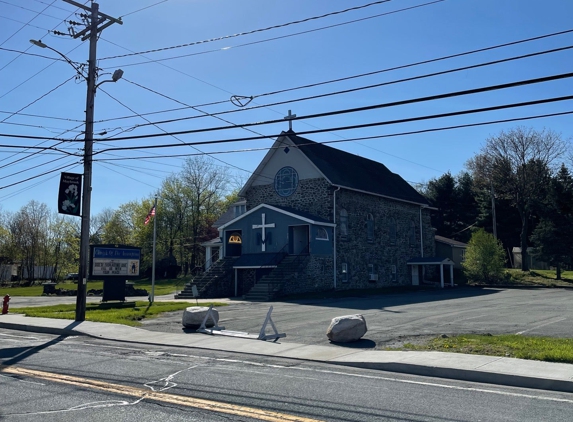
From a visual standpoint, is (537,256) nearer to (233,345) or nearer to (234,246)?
(234,246)

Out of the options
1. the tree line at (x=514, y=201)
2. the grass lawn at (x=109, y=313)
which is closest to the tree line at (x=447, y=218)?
the tree line at (x=514, y=201)

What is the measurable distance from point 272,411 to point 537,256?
→ 4344 centimetres

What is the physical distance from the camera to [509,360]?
10859mm

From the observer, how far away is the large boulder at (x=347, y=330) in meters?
13.9

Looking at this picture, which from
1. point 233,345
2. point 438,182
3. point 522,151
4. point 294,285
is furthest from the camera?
point 438,182

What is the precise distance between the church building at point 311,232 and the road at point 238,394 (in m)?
20.4

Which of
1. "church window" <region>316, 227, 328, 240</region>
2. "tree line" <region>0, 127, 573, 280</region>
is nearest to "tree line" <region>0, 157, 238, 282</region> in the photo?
"tree line" <region>0, 127, 573, 280</region>

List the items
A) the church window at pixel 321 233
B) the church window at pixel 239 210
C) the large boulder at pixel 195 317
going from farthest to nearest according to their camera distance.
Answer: the church window at pixel 239 210 < the church window at pixel 321 233 < the large boulder at pixel 195 317

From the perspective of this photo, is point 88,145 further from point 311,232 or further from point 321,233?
point 321,233

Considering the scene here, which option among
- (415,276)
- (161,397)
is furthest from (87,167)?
(415,276)

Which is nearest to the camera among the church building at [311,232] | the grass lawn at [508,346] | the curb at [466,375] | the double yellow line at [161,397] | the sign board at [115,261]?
the double yellow line at [161,397]

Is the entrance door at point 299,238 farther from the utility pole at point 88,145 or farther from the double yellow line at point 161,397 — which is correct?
the double yellow line at point 161,397

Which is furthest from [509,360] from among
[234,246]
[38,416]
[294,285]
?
[234,246]

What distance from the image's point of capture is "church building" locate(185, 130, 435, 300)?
34.6m
